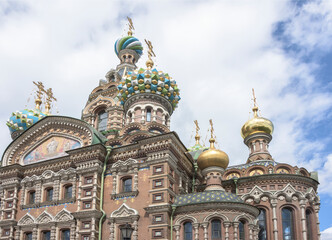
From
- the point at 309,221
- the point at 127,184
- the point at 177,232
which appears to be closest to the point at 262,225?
the point at 309,221

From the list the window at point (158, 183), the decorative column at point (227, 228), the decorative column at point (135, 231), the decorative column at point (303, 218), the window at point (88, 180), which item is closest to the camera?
the decorative column at point (227, 228)

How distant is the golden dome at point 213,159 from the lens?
15461 millimetres

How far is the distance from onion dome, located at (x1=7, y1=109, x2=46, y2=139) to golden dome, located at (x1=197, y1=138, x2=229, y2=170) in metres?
13.3

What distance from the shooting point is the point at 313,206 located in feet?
53.6

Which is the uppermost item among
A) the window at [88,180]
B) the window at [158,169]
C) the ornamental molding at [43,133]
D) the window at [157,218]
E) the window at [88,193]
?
the ornamental molding at [43,133]

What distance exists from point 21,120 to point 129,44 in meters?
8.39

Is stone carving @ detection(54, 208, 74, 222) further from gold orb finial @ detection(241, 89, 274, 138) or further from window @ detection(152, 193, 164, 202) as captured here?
gold orb finial @ detection(241, 89, 274, 138)

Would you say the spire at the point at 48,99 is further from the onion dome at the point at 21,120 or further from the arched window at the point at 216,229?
the arched window at the point at 216,229

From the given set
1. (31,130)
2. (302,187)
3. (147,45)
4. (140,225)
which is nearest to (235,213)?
(140,225)

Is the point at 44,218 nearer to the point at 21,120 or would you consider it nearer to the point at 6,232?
the point at 6,232

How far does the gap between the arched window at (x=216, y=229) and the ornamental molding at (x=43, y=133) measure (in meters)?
6.48

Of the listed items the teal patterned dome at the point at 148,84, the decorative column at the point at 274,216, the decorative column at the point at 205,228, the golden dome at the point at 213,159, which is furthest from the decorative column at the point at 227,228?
the teal patterned dome at the point at 148,84

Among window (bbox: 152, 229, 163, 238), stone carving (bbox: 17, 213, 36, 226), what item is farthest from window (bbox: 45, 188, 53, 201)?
window (bbox: 152, 229, 163, 238)

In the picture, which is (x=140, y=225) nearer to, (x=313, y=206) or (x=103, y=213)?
(x=103, y=213)
